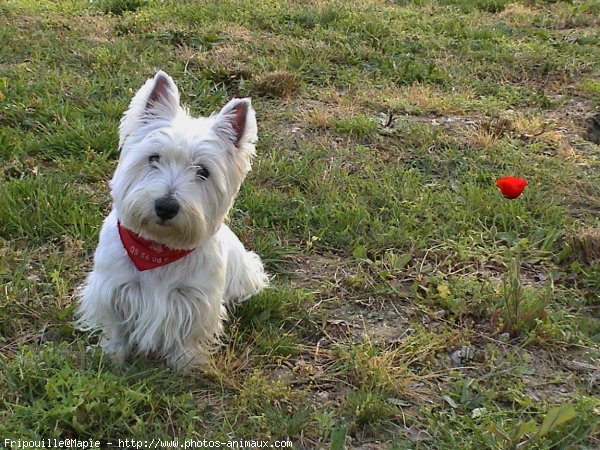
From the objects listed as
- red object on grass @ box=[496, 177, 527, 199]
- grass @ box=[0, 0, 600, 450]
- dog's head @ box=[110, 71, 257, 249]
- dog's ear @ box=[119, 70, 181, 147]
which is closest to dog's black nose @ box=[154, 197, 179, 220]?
dog's head @ box=[110, 71, 257, 249]

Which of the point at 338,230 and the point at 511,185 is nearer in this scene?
the point at 511,185

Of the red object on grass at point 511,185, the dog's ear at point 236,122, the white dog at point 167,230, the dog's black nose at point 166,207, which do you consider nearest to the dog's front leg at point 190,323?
the white dog at point 167,230

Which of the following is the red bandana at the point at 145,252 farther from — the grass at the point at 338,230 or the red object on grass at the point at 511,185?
the red object on grass at the point at 511,185

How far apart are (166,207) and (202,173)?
293 millimetres

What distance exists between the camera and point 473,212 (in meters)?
4.76

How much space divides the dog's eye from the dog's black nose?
230mm

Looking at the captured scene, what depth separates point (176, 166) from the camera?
3004mm

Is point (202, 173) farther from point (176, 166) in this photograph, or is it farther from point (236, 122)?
point (236, 122)

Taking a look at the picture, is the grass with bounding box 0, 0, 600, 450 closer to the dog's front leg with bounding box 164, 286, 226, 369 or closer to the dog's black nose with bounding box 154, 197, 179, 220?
the dog's front leg with bounding box 164, 286, 226, 369

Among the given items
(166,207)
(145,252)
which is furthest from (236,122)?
(145,252)

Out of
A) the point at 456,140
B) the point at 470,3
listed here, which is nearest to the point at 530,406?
the point at 456,140

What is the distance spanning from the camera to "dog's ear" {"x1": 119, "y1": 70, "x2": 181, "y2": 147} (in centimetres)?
317

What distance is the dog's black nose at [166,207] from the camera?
113 inches

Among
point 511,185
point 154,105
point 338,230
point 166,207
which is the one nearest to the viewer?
point 166,207
